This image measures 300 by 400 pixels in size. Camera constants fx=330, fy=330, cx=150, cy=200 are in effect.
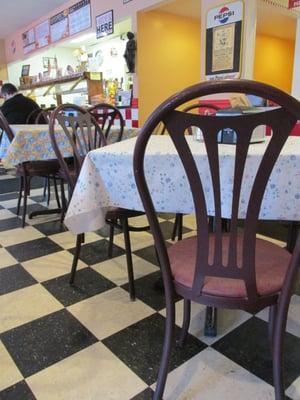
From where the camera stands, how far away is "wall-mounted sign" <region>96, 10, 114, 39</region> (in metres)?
4.08

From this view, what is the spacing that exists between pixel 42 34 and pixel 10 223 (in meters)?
4.32

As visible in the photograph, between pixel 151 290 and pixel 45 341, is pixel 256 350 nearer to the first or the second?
pixel 151 290

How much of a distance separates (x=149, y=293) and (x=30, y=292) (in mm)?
578

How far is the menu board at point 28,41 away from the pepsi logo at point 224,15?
4.33 metres

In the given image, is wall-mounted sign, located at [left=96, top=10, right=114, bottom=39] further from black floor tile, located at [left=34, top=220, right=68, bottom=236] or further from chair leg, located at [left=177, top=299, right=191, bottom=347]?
chair leg, located at [left=177, top=299, right=191, bottom=347]

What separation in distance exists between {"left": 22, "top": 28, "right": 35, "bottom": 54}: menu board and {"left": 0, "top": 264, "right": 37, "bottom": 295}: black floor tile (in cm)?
541

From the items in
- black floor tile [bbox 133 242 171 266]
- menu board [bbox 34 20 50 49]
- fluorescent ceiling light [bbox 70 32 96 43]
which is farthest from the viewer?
menu board [bbox 34 20 50 49]

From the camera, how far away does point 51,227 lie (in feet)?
8.28

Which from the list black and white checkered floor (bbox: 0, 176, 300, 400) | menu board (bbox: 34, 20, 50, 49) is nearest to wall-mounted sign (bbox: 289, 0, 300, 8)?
black and white checkered floor (bbox: 0, 176, 300, 400)

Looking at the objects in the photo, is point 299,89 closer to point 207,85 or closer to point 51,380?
point 207,85

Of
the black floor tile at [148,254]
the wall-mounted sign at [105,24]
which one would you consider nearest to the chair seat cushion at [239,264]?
the black floor tile at [148,254]

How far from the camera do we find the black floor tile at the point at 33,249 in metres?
2.03

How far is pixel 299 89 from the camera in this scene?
9.39 feet

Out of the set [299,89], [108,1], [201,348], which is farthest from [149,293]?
[108,1]
